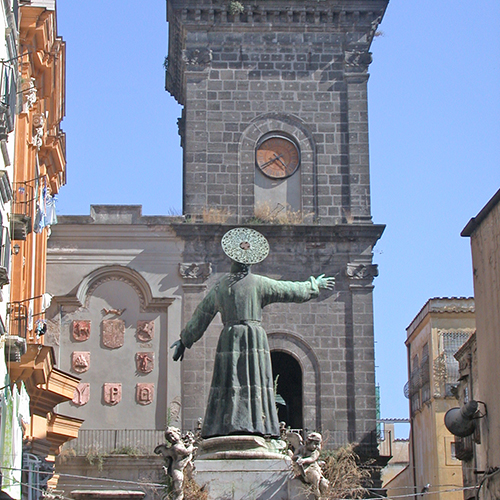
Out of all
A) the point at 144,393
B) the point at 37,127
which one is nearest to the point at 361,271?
the point at 144,393

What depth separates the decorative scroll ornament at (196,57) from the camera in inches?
1289

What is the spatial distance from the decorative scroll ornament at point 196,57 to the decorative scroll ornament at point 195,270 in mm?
6010

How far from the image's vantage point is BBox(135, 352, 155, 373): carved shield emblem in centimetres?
3016

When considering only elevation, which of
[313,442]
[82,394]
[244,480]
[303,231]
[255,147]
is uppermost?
[255,147]

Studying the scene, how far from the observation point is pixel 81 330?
1193 inches

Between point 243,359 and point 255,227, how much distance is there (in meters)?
15.8

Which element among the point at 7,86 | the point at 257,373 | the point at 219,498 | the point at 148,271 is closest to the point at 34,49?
the point at 7,86

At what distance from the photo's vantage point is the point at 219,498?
14.2 meters

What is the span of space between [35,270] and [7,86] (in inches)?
341

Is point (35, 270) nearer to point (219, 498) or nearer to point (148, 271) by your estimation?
point (148, 271)

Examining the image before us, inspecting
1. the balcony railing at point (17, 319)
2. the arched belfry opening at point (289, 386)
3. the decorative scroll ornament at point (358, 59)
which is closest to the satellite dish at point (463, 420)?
the arched belfry opening at point (289, 386)

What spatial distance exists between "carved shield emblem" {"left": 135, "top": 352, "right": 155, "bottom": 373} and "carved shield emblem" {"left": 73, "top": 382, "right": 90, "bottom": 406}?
142 cm

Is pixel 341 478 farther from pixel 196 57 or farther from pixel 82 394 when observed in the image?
pixel 196 57

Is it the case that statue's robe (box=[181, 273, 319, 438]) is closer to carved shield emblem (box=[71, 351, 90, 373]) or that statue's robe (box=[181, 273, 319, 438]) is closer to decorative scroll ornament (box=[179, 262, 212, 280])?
carved shield emblem (box=[71, 351, 90, 373])
